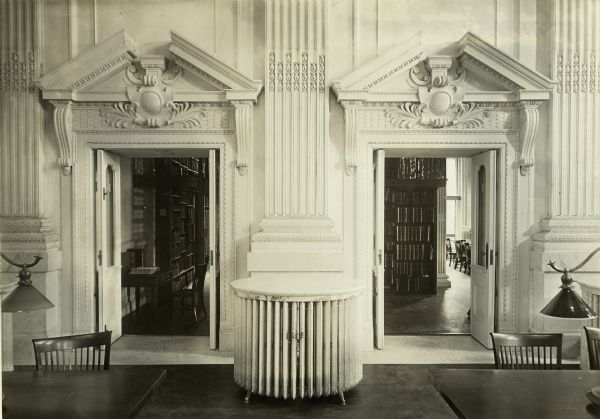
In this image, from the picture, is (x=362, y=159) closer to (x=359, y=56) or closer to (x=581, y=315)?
(x=359, y=56)

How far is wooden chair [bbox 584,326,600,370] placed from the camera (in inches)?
113

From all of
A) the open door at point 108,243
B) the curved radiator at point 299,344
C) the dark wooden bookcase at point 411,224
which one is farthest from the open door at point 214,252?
the dark wooden bookcase at point 411,224

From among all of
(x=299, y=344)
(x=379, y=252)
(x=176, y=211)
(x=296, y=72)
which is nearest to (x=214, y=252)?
(x=379, y=252)

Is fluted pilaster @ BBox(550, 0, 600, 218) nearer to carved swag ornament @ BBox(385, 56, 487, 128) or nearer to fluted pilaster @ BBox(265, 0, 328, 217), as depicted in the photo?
carved swag ornament @ BBox(385, 56, 487, 128)

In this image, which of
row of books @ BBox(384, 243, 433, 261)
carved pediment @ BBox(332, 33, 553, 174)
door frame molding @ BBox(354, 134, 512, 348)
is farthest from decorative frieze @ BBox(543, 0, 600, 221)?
row of books @ BBox(384, 243, 433, 261)

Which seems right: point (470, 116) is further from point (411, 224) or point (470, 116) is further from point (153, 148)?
point (411, 224)

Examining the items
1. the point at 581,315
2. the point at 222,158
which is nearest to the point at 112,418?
the point at 581,315

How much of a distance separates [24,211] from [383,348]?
4.47 meters

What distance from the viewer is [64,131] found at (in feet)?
17.4

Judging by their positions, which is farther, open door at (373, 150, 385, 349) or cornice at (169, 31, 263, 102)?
open door at (373, 150, 385, 349)

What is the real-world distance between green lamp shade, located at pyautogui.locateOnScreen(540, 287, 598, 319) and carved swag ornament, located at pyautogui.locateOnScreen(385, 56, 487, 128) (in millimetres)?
3458

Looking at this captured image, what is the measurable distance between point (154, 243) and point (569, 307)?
719cm

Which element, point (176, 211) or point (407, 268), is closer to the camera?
point (176, 211)

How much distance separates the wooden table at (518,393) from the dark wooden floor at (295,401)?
146 cm
